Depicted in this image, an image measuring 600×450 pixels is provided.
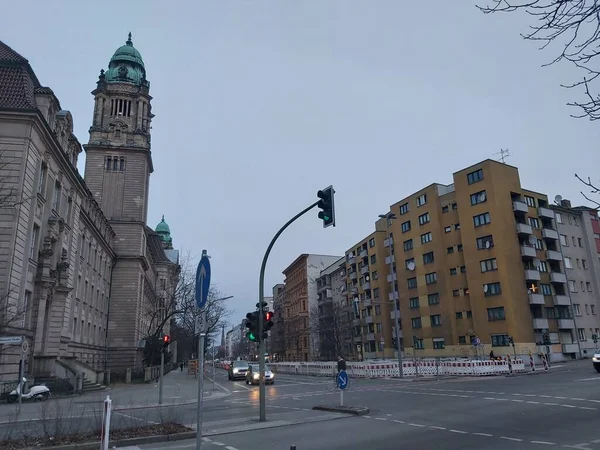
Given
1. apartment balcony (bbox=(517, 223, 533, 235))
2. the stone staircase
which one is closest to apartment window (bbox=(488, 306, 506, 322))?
apartment balcony (bbox=(517, 223, 533, 235))

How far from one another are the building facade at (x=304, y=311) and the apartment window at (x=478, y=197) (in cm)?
4914

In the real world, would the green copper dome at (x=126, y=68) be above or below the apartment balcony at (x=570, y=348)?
above

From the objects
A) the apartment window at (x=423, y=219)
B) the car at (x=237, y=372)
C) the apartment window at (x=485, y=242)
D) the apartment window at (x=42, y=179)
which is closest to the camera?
the apartment window at (x=42, y=179)

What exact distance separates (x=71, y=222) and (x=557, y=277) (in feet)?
167

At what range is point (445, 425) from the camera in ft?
39.7

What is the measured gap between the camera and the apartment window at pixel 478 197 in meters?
52.5

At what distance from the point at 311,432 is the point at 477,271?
44.9 meters

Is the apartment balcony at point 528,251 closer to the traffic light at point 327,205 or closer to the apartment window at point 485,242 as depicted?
the apartment window at point 485,242

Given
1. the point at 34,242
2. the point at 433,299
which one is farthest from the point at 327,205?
the point at 433,299

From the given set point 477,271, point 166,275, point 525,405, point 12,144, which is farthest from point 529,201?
point 166,275

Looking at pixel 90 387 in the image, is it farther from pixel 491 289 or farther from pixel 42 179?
pixel 491 289

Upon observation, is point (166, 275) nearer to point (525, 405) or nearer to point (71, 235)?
point (71, 235)

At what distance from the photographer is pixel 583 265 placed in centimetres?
5922

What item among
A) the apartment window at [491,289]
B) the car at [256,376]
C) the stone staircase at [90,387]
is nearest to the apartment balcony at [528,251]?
the apartment window at [491,289]
